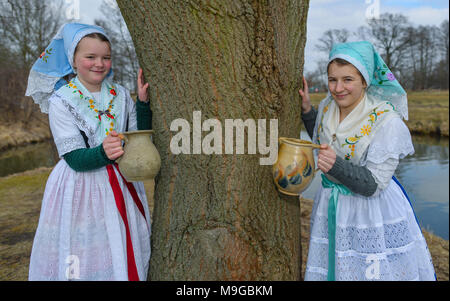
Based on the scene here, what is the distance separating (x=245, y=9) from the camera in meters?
1.44

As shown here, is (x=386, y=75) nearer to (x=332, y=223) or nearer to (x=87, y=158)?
(x=332, y=223)

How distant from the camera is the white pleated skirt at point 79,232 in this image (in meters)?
1.65

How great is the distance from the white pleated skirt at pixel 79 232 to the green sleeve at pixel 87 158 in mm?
94

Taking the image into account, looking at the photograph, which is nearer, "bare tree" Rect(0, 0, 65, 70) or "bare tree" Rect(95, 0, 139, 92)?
"bare tree" Rect(95, 0, 139, 92)

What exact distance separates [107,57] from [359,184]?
1.43 metres

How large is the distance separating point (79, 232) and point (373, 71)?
169 cm

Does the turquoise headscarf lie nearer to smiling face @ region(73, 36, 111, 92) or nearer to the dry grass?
smiling face @ region(73, 36, 111, 92)

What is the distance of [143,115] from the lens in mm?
1796

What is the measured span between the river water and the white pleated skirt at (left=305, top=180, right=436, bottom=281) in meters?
4.43

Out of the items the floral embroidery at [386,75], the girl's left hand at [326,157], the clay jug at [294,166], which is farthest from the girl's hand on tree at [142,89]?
the floral embroidery at [386,75]

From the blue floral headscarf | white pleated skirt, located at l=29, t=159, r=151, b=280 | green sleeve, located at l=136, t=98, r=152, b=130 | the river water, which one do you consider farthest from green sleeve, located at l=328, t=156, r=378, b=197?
the river water

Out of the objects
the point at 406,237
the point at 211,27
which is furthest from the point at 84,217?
the point at 406,237

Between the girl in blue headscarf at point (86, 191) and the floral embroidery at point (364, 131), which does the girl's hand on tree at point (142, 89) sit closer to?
the girl in blue headscarf at point (86, 191)

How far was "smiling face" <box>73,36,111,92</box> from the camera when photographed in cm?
170
